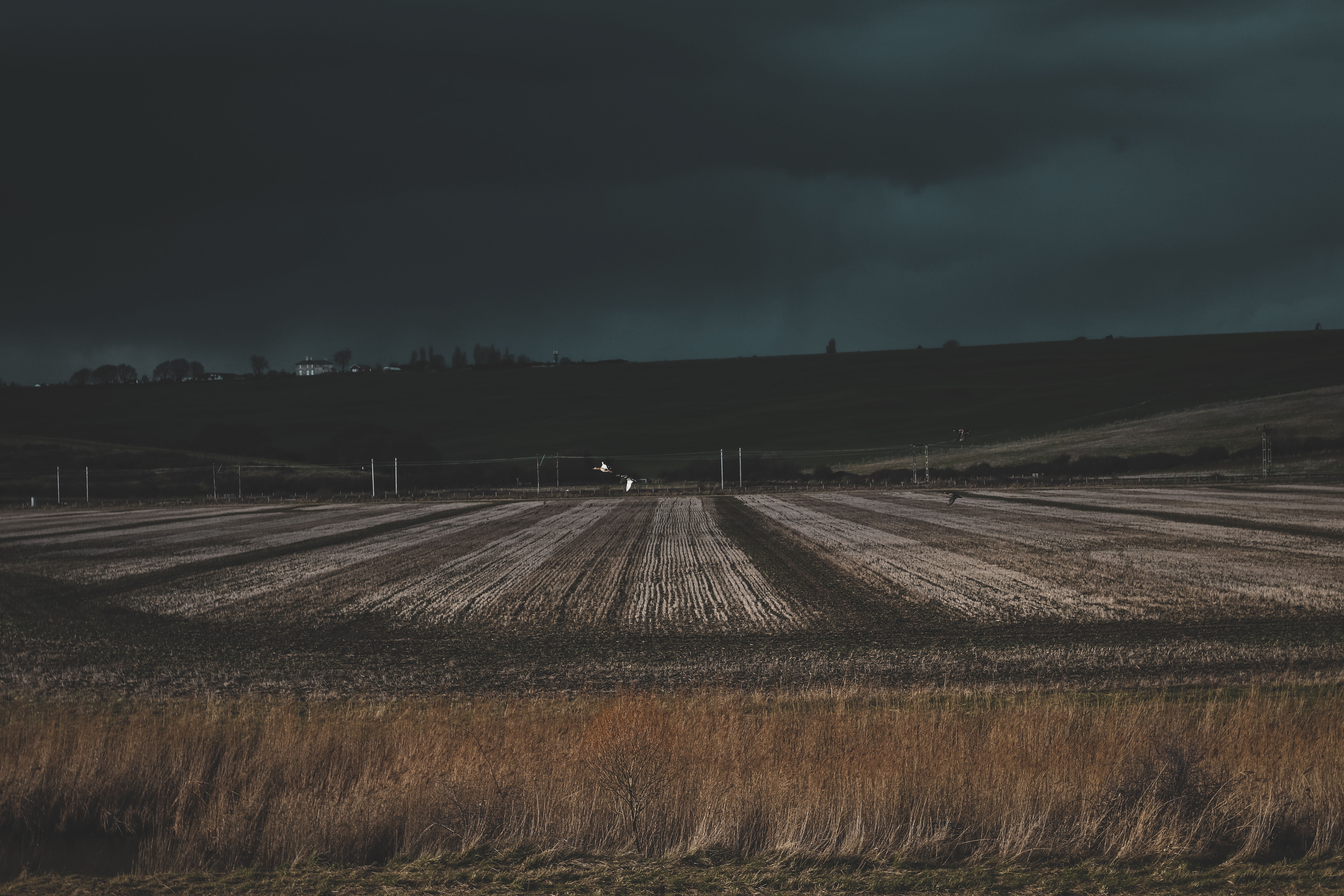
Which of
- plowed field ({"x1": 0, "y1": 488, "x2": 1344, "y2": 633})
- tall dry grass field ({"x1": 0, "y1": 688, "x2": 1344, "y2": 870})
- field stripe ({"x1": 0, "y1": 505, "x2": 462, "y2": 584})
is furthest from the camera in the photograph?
field stripe ({"x1": 0, "y1": 505, "x2": 462, "y2": 584})

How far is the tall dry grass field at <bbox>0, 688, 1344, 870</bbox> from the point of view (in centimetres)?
671

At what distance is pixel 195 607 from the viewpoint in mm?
16812

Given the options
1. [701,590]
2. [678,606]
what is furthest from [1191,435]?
[678,606]

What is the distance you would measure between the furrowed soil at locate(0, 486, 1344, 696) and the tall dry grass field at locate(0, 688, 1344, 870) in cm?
200

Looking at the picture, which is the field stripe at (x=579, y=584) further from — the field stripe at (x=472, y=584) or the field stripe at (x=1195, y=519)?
the field stripe at (x=1195, y=519)

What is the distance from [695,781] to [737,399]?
402ft

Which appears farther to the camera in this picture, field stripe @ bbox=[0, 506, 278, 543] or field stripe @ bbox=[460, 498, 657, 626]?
field stripe @ bbox=[0, 506, 278, 543]

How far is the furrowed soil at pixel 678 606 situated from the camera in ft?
38.0

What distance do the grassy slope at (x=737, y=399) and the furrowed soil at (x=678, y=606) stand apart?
6105 cm

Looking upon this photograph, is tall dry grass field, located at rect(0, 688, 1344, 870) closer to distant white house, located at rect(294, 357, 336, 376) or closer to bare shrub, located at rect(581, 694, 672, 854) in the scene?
bare shrub, located at rect(581, 694, 672, 854)

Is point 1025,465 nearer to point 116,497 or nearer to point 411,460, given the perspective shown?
point 411,460

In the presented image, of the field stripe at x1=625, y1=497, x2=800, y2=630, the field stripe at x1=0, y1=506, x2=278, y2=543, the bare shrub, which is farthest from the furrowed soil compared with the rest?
the bare shrub

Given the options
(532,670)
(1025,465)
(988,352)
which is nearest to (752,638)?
(532,670)

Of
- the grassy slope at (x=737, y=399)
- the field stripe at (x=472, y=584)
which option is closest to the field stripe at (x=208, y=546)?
the field stripe at (x=472, y=584)
